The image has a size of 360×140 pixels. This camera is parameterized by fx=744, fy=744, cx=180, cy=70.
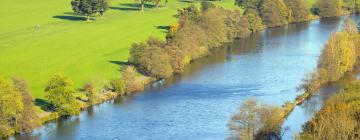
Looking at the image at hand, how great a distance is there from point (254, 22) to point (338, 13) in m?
29.0

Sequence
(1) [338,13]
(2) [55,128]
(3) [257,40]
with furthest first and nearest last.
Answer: (1) [338,13] < (3) [257,40] < (2) [55,128]

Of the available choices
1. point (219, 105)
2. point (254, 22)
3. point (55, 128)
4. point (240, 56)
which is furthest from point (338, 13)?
point (55, 128)

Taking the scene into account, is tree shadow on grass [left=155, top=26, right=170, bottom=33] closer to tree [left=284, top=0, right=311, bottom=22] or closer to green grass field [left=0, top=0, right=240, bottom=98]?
green grass field [left=0, top=0, right=240, bottom=98]

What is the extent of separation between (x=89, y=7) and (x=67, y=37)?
17.8m

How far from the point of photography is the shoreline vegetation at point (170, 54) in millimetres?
72562

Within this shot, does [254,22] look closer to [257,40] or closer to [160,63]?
[257,40]

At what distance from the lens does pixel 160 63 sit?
94062 millimetres

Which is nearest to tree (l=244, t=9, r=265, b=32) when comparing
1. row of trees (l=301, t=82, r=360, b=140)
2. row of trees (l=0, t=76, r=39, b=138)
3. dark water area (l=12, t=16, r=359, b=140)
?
dark water area (l=12, t=16, r=359, b=140)

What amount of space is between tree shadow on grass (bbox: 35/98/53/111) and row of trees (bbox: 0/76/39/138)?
489 centimetres

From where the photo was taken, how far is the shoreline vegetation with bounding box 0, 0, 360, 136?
72.6 metres

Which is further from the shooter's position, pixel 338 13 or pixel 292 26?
pixel 338 13

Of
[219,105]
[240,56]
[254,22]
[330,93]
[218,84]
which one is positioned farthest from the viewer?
[254,22]

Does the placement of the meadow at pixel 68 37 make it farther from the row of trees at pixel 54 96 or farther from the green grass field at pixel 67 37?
the row of trees at pixel 54 96

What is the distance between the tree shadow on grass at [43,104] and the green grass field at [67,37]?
61.2 inches
